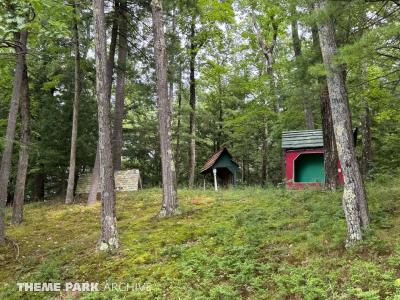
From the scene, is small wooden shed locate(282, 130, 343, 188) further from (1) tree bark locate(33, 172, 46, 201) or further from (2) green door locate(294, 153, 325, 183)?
(1) tree bark locate(33, 172, 46, 201)

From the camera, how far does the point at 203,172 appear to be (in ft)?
58.5

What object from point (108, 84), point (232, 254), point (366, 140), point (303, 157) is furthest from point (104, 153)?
point (366, 140)

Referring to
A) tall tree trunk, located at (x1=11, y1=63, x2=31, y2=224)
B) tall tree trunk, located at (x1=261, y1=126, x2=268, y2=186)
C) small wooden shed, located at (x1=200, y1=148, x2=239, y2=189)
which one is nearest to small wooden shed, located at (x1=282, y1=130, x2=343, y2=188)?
Answer: small wooden shed, located at (x1=200, y1=148, x2=239, y2=189)

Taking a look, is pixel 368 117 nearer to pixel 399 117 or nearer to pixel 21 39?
pixel 399 117

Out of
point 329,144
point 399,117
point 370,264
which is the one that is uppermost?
point 399,117

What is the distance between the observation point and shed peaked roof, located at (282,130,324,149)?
14.4 m

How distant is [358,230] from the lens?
5754 mm

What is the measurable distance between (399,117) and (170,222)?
1100 cm

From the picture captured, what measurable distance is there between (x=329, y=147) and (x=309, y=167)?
218 inches

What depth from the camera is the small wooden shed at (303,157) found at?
47.2 ft

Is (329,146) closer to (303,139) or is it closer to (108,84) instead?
(303,139)

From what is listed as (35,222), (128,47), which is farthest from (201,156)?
(35,222)

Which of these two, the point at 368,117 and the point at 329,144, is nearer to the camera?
the point at 329,144

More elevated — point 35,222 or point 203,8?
point 203,8
